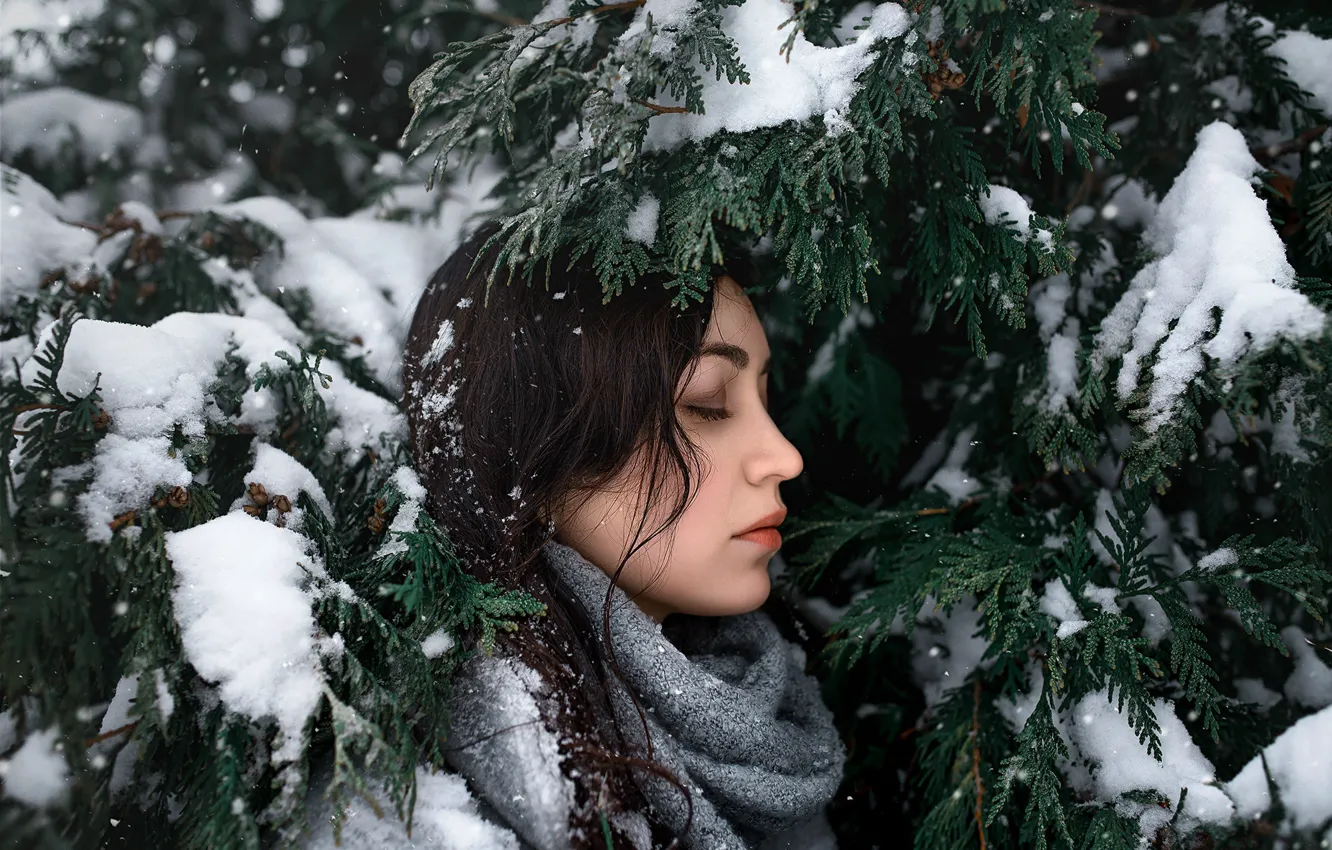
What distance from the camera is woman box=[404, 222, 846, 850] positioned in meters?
1.31

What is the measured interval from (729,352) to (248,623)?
0.86 meters

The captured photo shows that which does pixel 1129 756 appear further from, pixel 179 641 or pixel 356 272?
pixel 356 272

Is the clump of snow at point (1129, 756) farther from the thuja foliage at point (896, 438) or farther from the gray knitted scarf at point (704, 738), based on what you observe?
the gray knitted scarf at point (704, 738)

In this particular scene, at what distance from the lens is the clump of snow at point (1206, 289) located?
114 cm

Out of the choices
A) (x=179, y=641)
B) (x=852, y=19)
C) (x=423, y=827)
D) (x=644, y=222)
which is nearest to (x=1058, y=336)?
(x=852, y=19)

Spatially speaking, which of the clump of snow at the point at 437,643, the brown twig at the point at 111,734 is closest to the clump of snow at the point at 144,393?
the brown twig at the point at 111,734

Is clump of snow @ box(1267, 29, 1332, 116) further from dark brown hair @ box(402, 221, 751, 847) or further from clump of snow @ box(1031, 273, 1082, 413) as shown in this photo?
dark brown hair @ box(402, 221, 751, 847)

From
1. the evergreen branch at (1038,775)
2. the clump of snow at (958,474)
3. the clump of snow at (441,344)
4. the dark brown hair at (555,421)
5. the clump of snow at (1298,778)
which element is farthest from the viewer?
the clump of snow at (958,474)

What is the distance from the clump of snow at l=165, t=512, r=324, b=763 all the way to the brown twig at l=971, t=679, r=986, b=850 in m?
1.05

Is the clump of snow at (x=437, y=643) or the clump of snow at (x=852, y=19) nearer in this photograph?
the clump of snow at (x=437, y=643)

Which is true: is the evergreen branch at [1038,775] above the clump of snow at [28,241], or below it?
below

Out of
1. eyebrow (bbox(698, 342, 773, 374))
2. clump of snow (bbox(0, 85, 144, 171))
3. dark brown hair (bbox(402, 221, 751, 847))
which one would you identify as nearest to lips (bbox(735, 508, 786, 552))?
dark brown hair (bbox(402, 221, 751, 847))

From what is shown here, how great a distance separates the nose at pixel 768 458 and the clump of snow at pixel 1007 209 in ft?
1.68

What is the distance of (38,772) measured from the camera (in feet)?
3.25
